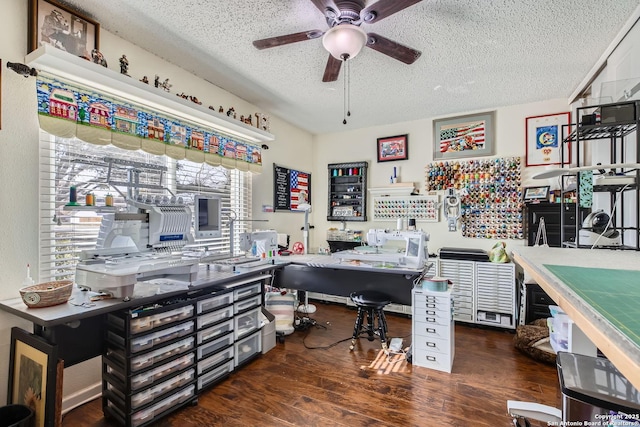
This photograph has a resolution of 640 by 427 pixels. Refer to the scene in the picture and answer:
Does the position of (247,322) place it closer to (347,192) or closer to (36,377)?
(36,377)

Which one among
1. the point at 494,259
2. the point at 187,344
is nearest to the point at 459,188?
the point at 494,259

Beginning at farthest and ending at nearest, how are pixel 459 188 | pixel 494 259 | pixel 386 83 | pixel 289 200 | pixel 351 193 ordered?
pixel 351 193 < pixel 289 200 < pixel 459 188 < pixel 494 259 < pixel 386 83

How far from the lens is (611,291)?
35.4 inches

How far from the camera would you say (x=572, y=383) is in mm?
1025

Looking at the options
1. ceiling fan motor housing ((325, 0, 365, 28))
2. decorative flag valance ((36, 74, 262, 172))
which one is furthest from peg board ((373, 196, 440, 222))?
ceiling fan motor housing ((325, 0, 365, 28))

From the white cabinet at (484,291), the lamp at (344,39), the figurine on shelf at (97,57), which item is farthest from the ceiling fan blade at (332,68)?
the white cabinet at (484,291)

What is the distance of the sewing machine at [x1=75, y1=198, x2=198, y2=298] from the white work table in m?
1.92

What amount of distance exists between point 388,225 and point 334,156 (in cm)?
142

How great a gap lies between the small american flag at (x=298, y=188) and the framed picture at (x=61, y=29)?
268cm

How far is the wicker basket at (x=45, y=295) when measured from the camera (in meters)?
1.56

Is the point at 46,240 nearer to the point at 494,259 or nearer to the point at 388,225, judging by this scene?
the point at 388,225

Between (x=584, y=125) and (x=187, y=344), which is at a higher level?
(x=584, y=125)

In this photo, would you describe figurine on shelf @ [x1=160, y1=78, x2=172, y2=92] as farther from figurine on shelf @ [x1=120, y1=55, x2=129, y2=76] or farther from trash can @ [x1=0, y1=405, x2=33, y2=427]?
trash can @ [x1=0, y1=405, x2=33, y2=427]

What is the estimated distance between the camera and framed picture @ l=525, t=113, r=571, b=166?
345 centimetres
